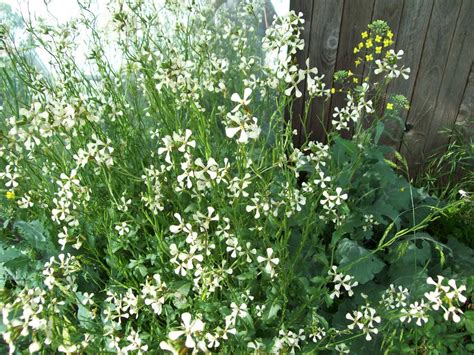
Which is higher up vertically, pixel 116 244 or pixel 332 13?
pixel 332 13

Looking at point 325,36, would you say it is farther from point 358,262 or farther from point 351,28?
point 358,262

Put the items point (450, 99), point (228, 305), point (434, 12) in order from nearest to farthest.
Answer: point (228, 305) < point (434, 12) < point (450, 99)

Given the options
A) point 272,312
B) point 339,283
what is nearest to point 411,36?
point 339,283

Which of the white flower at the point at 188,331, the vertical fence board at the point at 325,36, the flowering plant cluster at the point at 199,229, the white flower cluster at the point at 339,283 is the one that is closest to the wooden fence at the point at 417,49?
the vertical fence board at the point at 325,36

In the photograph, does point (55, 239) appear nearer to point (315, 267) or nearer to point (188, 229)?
point (188, 229)

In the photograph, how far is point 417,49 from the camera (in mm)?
2818

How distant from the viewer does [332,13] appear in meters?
2.78

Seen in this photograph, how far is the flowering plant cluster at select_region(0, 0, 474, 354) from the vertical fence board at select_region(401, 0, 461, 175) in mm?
758

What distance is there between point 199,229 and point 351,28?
1.77m

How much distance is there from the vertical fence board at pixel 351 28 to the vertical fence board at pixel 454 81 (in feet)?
1.81

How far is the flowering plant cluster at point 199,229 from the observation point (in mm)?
1514

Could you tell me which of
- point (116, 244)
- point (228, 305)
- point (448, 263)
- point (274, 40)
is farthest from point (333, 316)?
point (274, 40)

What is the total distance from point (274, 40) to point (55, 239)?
1436 millimetres

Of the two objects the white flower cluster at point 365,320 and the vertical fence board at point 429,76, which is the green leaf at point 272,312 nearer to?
the white flower cluster at point 365,320
